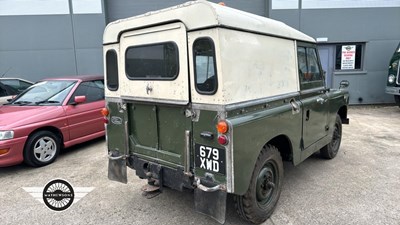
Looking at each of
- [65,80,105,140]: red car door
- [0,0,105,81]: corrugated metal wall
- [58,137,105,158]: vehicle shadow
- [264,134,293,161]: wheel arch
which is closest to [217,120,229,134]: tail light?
[264,134,293,161]: wheel arch

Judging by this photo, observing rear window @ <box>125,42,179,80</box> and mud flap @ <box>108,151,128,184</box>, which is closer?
rear window @ <box>125,42,179,80</box>

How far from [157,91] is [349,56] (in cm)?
1011

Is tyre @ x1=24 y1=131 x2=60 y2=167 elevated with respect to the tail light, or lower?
lower

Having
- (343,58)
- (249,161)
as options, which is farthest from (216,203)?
(343,58)

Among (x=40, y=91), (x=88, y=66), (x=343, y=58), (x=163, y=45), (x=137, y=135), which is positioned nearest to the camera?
(x=163, y=45)

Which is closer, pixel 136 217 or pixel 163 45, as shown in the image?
pixel 163 45

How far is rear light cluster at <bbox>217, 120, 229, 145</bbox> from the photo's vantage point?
8.16ft

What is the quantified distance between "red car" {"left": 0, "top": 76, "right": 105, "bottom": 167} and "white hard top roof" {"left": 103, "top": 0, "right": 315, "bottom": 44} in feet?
8.24

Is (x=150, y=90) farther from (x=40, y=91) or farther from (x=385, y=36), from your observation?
(x=385, y=36)

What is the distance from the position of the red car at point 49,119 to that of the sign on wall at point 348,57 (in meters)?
8.89

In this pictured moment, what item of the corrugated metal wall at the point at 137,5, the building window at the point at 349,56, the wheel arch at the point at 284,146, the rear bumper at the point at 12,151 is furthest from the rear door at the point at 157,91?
the building window at the point at 349,56

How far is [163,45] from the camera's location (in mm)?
2896

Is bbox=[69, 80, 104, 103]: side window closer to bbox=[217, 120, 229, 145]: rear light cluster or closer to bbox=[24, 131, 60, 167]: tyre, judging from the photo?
bbox=[24, 131, 60, 167]: tyre

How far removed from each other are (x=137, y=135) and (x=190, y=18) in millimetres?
1507
